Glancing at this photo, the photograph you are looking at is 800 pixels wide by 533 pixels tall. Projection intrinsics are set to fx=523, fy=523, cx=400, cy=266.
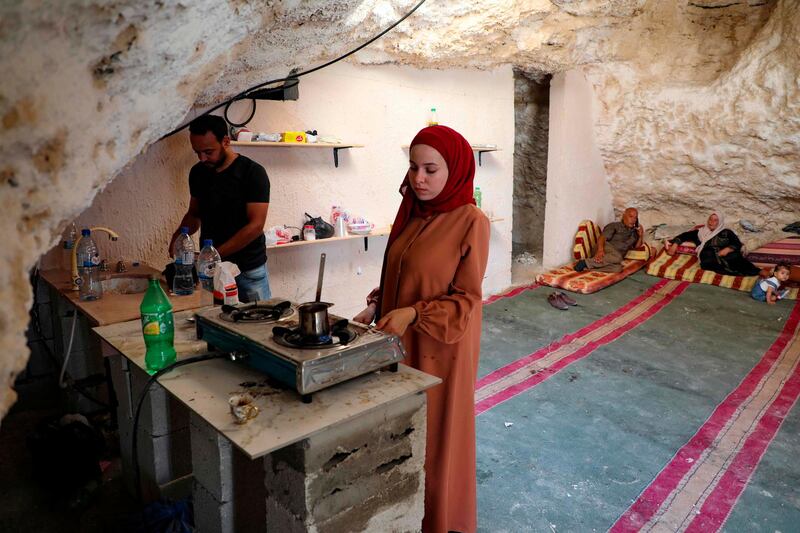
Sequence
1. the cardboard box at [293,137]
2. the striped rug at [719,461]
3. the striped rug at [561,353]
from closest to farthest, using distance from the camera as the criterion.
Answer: the striped rug at [719,461], the striped rug at [561,353], the cardboard box at [293,137]

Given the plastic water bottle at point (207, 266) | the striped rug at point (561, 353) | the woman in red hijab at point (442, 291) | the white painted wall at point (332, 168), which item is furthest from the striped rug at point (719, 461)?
the white painted wall at point (332, 168)

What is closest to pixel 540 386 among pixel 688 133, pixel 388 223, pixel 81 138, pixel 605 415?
pixel 605 415

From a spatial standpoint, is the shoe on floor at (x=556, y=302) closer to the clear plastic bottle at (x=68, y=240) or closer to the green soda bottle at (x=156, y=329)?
the clear plastic bottle at (x=68, y=240)

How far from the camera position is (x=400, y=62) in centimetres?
441

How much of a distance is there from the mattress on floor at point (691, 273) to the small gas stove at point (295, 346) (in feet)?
18.6

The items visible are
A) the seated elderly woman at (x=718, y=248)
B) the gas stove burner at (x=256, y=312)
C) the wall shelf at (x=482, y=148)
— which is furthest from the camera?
the seated elderly woman at (x=718, y=248)

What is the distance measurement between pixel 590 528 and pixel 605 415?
1.05 meters

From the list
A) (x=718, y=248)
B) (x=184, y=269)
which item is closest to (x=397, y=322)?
(x=184, y=269)

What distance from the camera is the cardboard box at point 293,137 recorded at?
3.59 m

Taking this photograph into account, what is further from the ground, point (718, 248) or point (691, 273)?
point (718, 248)

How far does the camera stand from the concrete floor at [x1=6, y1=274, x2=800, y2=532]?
2.19 meters

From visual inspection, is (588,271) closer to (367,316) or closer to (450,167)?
(367,316)

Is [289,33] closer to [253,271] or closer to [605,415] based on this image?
[253,271]

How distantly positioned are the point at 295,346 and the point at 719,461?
2.37 meters
